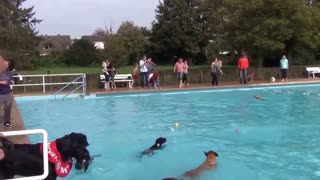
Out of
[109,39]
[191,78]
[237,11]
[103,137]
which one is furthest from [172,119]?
[109,39]

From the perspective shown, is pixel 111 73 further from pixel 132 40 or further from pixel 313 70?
pixel 132 40

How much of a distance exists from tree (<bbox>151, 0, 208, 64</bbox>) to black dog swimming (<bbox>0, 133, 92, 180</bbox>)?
188 feet

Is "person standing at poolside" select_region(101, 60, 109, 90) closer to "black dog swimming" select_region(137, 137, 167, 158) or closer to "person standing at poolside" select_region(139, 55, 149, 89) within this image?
"person standing at poolside" select_region(139, 55, 149, 89)

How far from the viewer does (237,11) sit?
119 ft

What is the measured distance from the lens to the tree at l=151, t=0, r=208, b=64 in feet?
204

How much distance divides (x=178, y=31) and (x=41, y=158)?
57.6 m

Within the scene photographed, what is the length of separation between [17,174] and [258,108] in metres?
13.5

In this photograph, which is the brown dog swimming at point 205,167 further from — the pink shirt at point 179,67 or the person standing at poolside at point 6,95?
the pink shirt at point 179,67

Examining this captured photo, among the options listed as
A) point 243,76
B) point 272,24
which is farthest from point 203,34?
point 243,76

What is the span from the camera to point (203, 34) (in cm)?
6406

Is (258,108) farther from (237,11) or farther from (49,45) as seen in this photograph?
(49,45)

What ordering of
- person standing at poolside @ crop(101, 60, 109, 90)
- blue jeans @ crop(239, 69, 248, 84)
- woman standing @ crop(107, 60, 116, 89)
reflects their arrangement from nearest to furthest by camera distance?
person standing at poolside @ crop(101, 60, 109, 90)
woman standing @ crop(107, 60, 116, 89)
blue jeans @ crop(239, 69, 248, 84)

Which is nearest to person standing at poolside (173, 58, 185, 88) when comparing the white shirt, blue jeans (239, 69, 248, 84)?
the white shirt

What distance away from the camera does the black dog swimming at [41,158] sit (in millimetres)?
4793
